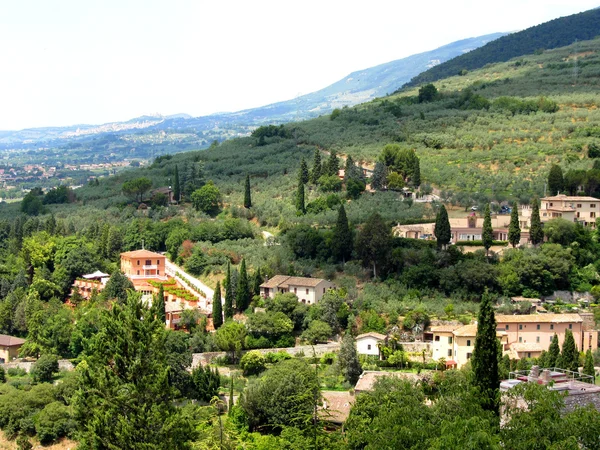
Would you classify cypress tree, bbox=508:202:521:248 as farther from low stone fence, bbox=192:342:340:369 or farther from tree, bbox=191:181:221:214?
tree, bbox=191:181:221:214

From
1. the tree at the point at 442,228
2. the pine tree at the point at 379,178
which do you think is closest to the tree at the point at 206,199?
the pine tree at the point at 379,178

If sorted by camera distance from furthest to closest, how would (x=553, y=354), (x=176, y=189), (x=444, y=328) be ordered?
(x=176, y=189) → (x=444, y=328) → (x=553, y=354)

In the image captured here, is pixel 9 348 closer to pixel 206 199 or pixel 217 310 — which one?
pixel 217 310

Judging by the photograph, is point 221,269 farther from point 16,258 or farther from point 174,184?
point 174,184

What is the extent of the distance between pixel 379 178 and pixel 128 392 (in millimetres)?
34977

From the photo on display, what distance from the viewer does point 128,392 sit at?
2208 cm

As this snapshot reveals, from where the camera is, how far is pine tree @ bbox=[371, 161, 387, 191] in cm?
5528

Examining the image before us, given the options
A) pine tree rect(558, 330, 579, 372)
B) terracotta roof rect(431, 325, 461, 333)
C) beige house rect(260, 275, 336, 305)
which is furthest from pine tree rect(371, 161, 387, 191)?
pine tree rect(558, 330, 579, 372)

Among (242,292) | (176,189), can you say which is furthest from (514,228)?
(176,189)

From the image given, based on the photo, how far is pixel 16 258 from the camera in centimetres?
5038

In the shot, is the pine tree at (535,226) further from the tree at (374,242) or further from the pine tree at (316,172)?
the pine tree at (316,172)

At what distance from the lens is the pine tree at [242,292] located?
135ft

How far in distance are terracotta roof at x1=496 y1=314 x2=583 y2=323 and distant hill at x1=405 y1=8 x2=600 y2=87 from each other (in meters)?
86.2

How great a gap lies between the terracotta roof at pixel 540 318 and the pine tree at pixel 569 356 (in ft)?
11.5
